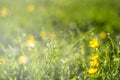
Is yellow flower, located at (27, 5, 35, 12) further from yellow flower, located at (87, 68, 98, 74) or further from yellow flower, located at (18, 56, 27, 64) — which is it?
yellow flower, located at (87, 68, 98, 74)

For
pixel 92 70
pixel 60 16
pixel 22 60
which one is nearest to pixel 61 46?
pixel 22 60

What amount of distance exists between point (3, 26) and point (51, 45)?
2.07m

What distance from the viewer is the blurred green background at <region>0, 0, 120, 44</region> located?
5.64 meters

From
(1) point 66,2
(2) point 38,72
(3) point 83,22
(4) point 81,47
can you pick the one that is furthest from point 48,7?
(2) point 38,72

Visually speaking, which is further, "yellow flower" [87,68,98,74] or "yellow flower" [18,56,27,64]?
"yellow flower" [18,56,27,64]

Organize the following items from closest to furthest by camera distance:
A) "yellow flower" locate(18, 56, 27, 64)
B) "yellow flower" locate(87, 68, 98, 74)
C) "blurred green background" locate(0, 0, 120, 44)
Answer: "yellow flower" locate(87, 68, 98, 74), "yellow flower" locate(18, 56, 27, 64), "blurred green background" locate(0, 0, 120, 44)

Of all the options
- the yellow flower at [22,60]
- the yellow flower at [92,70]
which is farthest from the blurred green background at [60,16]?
the yellow flower at [92,70]

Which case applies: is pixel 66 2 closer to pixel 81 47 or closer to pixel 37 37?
pixel 37 37

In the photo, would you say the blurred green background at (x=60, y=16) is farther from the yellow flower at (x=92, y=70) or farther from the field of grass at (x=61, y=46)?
the yellow flower at (x=92, y=70)

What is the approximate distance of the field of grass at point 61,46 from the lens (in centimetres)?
345

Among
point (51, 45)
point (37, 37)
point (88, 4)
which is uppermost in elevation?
point (88, 4)

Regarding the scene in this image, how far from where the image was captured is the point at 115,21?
5730 mm

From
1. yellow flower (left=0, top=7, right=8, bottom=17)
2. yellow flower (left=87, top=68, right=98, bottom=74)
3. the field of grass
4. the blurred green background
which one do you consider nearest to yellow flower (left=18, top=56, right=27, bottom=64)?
the field of grass

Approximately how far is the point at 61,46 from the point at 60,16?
6.53 feet
